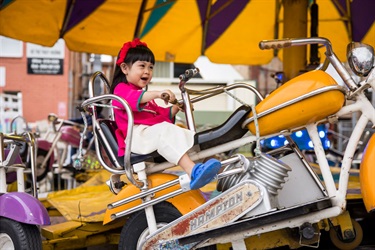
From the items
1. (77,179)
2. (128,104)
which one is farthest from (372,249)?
(77,179)

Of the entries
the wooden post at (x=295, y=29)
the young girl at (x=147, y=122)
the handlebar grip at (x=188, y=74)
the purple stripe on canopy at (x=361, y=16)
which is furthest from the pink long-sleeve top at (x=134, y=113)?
the purple stripe on canopy at (x=361, y=16)

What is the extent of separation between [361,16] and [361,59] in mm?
5159

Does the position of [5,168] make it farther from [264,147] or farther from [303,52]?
[303,52]

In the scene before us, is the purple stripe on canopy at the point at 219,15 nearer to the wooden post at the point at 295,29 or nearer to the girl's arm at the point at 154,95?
the wooden post at the point at 295,29

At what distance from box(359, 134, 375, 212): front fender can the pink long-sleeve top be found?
1273 mm

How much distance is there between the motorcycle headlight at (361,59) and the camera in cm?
→ 296

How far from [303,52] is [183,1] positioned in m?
2.22

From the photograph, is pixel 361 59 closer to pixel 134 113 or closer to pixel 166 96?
pixel 166 96

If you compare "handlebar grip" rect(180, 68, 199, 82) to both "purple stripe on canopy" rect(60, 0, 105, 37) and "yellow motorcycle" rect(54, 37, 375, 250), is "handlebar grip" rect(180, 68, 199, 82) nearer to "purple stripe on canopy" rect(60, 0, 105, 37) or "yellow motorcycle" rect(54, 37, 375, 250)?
"yellow motorcycle" rect(54, 37, 375, 250)

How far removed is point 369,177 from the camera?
2.93 m

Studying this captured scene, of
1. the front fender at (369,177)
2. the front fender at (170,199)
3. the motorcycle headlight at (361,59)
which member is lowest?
the front fender at (170,199)

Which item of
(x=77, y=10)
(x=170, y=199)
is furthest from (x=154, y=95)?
(x=77, y=10)

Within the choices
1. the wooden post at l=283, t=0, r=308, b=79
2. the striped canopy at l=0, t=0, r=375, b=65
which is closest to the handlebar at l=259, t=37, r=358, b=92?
the wooden post at l=283, t=0, r=308, b=79

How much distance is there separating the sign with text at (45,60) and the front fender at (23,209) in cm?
1453
